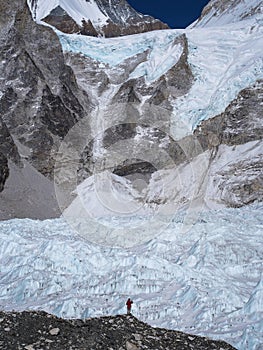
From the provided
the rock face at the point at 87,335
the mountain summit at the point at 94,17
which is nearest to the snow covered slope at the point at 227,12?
the mountain summit at the point at 94,17

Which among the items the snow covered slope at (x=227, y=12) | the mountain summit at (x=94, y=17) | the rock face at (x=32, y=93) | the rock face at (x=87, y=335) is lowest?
the rock face at (x=87, y=335)

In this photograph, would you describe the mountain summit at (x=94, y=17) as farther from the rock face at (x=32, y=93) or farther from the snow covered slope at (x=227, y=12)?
the rock face at (x=32, y=93)

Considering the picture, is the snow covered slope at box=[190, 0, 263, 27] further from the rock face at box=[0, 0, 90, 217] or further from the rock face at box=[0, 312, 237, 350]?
the rock face at box=[0, 312, 237, 350]

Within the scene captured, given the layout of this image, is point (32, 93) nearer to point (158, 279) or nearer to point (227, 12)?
point (158, 279)

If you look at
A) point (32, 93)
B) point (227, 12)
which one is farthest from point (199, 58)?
point (227, 12)

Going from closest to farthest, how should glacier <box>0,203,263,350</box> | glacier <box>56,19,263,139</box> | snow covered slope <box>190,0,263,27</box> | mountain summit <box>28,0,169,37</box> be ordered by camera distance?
glacier <box>0,203,263,350</box>
glacier <box>56,19,263,139</box>
snow covered slope <box>190,0,263,27</box>
mountain summit <box>28,0,169,37</box>

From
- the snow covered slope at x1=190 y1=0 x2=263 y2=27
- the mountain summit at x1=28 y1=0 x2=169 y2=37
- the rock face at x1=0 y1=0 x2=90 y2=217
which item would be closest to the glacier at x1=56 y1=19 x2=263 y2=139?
the rock face at x1=0 y1=0 x2=90 y2=217
